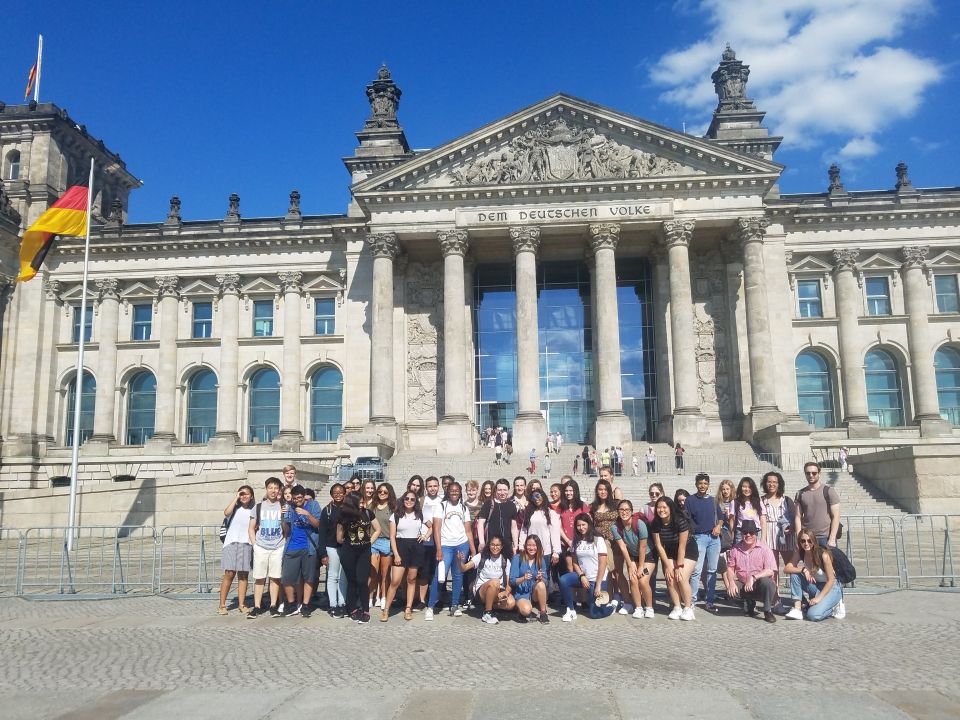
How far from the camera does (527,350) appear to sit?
38.3 m

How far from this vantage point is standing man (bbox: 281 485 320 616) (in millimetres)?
11930

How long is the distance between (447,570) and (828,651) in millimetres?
5697

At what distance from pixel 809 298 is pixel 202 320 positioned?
37277mm

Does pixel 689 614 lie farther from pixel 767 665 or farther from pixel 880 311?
pixel 880 311

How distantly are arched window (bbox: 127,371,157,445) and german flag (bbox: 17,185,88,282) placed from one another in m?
17.9

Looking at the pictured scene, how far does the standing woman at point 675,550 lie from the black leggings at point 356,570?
4514 mm

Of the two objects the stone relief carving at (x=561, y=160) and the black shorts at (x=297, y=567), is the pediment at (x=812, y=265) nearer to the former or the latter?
the stone relief carving at (x=561, y=160)

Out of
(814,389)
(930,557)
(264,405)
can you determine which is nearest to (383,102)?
(264,405)

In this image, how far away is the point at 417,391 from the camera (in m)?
42.5

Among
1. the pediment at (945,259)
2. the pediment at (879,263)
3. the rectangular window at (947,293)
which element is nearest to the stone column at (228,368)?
the pediment at (879,263)

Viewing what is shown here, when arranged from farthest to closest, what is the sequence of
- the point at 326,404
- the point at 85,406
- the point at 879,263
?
the point at 85,406, the point at 326,404, the point at 879,263

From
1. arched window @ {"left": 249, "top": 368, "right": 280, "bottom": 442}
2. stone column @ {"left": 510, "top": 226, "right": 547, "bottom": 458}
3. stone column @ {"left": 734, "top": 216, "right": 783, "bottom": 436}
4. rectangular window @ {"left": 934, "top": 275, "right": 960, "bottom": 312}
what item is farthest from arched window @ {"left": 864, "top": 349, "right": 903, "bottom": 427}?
arched window @ {"left": 249, "top": 368, "right": 280, "bottom": 442}

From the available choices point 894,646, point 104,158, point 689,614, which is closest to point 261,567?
point 689,614

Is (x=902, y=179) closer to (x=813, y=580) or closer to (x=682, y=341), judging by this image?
(x=682, y=341)
